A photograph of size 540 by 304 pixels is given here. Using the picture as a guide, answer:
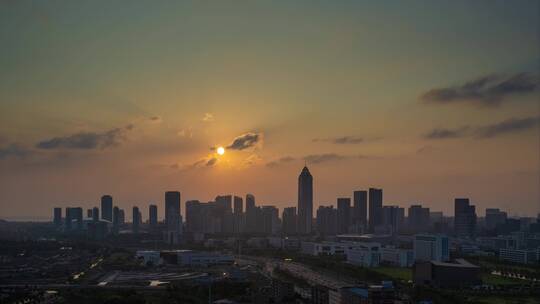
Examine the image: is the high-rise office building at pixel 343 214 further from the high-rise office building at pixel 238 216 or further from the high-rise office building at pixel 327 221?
the high-rise office building at pixel 238 216

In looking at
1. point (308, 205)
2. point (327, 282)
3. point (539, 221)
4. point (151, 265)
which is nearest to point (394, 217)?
point (308, 205)

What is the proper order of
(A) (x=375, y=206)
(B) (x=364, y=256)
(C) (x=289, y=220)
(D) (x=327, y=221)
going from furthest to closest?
1. (C) (x=289, y=220)
2. (D) (x=327, y=221)
3. (A) (x=375, y=206)
4. (B) (x=364, y=256)

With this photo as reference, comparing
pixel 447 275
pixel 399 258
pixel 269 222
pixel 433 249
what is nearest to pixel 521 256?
pixel 433 249

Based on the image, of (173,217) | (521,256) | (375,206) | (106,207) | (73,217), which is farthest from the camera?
(106,207)

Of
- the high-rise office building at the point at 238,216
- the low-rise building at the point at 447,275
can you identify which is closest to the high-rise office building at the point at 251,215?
the high-rise office building at the point at 238,216

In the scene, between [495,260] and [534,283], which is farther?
[495,260]

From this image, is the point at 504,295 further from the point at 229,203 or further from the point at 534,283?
the point at 229,203

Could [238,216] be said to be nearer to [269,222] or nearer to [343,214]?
[269,222]
